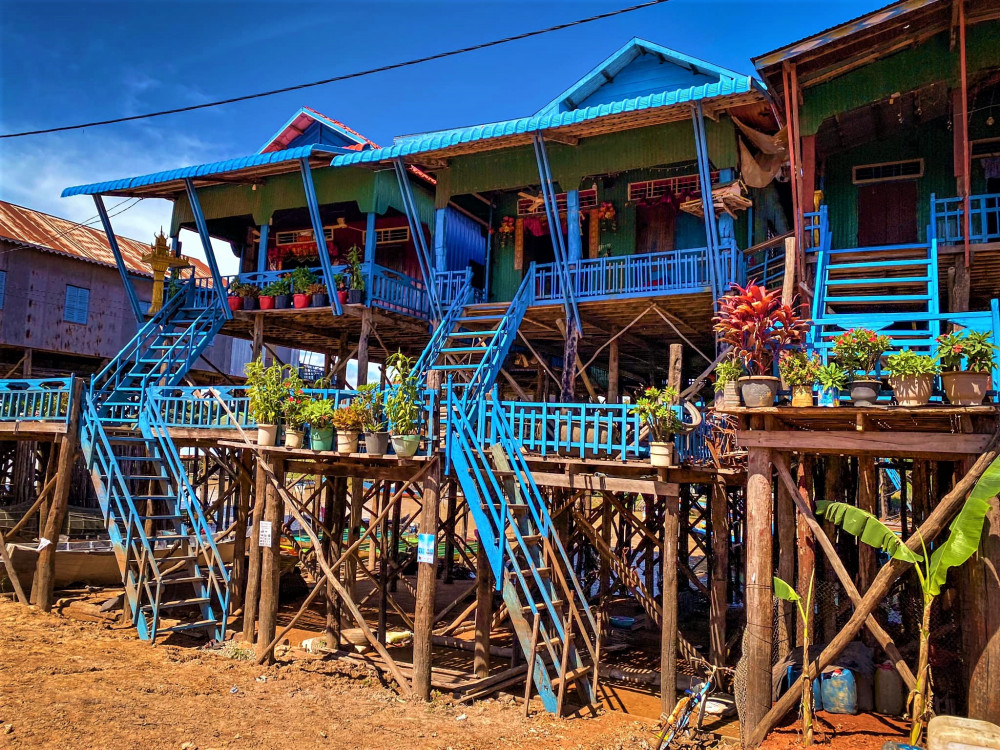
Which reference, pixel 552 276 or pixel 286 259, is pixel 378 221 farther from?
pixel 552 276

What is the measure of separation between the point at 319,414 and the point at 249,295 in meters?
7.38

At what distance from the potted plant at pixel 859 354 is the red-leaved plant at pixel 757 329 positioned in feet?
3.12

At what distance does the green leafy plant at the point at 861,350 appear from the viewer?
28.1ft

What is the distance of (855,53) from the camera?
41.1ft

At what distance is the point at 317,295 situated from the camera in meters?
17.7

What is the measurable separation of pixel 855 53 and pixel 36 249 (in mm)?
23217

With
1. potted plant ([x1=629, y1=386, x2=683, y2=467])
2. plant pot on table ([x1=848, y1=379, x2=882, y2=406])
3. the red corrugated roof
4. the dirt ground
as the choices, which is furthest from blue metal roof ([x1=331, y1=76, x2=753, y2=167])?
the red corrugated roof

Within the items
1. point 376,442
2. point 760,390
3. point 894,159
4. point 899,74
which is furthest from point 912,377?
point 894,159

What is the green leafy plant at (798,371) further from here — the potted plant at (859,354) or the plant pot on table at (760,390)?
the potted plant at (859,354)

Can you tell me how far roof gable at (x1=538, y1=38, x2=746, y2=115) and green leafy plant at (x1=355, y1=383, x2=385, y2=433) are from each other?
28.4 feet

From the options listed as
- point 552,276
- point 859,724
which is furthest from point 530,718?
point 552,276

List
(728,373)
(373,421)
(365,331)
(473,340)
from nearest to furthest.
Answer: (728,373), (373,421), (473,340), (365,331)

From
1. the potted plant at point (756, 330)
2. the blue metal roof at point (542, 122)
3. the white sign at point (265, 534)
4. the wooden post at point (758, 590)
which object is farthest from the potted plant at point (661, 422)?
the white sign at point (265, 534)

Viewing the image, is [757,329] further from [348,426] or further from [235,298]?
[235,298]
